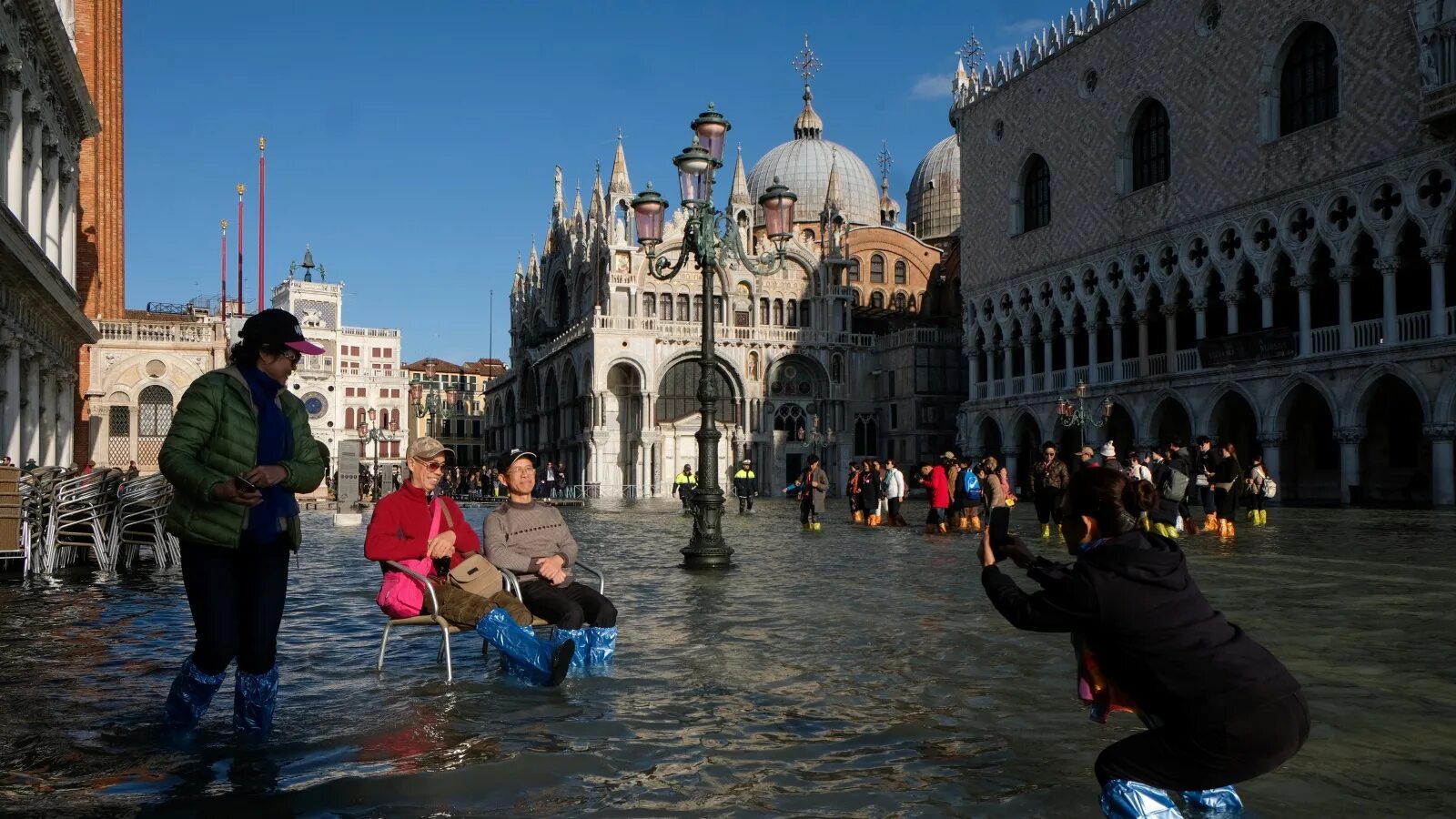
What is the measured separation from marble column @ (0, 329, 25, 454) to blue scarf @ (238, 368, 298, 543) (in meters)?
13.9

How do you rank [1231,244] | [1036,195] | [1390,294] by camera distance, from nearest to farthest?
[1390,294] → [1231,244] → [1036,195]

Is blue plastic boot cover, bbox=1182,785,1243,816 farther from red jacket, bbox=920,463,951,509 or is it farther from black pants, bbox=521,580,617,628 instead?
red jacket, bbox=920,463,951,509

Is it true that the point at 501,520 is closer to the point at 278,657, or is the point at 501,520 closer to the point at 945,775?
the point at 278,657

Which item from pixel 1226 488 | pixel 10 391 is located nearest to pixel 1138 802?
pixel 1226 488

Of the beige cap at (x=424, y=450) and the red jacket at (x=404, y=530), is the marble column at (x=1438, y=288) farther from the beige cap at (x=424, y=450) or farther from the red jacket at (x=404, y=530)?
the beige cap at (x=424, y=450)

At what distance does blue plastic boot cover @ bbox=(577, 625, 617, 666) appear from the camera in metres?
6.43

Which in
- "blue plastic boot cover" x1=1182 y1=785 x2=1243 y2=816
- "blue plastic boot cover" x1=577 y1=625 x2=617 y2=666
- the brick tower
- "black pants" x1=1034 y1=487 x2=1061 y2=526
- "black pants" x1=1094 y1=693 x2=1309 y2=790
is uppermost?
the brick tower

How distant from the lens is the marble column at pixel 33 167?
18.2 meters

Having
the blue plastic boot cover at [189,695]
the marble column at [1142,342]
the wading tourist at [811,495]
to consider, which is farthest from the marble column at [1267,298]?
the blue plastic boot cover at [189,695]

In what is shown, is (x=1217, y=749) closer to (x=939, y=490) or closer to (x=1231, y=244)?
(x=939, y=490)

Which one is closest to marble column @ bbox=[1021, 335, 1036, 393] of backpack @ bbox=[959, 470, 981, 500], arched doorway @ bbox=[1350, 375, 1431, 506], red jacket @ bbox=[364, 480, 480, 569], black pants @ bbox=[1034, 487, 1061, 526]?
arched doorway @ bbox=[1350, 375, 1431, 506]

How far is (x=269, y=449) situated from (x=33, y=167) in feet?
56.4

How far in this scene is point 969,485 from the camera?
68.4 feet

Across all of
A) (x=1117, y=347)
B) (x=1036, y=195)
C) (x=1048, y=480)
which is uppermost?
(x=1036, y=195)
